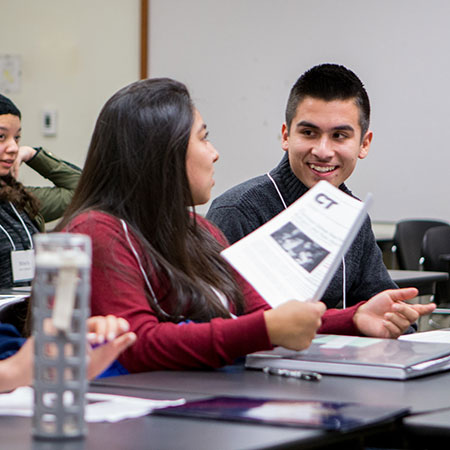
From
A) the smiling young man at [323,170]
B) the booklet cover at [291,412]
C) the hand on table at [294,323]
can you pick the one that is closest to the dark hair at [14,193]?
the smiling young man at [323,170]

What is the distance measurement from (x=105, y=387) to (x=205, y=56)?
180 inches

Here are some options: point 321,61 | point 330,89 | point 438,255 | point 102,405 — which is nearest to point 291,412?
point 102,405

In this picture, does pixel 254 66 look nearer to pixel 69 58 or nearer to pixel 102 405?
pixel 69 58

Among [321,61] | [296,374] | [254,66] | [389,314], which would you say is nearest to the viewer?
[296,374]

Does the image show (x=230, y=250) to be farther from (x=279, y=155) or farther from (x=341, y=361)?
(x=279, y=155)

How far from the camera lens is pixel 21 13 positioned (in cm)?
600

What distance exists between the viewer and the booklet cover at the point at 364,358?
130 centimetres

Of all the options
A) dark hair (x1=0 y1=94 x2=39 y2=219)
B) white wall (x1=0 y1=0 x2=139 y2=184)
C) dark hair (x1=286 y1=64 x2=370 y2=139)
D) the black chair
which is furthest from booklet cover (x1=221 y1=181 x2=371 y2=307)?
white wall (x1=0 y1=0 x2=139 y2=184)

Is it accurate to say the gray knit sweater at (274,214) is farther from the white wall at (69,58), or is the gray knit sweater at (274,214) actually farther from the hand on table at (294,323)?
the white wall at (69,58)

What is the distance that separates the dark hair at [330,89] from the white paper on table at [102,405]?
54.2 inches

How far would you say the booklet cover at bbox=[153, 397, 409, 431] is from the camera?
3.04ft

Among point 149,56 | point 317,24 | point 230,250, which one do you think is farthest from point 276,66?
point 230,250

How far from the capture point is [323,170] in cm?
230

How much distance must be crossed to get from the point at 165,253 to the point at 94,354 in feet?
A: 1.87
